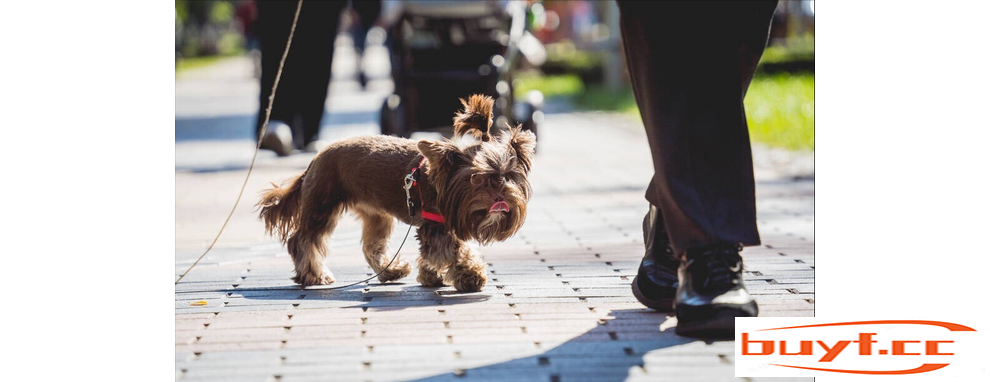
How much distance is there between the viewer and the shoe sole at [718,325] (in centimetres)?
329

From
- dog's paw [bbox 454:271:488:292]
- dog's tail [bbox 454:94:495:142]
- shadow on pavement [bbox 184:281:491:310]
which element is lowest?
shadow on pavement [bbox 184:281:491:310]

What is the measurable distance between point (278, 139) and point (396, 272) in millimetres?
5028

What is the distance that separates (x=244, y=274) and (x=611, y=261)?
4.92 ft

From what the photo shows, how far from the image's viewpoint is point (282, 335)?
3518 millimetres

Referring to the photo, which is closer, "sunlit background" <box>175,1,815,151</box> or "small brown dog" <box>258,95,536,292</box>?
A: "small brown dog" <box>258,95,536,292</box>

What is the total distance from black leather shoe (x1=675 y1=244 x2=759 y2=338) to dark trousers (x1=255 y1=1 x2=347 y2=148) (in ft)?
20.5

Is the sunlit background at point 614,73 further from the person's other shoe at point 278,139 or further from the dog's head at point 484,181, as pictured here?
the person's other shoe at point 278,139

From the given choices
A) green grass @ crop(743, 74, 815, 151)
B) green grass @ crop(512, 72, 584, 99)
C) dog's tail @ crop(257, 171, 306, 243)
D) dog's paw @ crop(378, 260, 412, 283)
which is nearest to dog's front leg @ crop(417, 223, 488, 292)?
dog's paw @ crop(378, 260, 412, 283)

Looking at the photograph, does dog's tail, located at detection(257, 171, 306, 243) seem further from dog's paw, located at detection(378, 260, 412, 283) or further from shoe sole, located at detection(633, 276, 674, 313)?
shoe sole, located at detection(633, 276, 674, 313)

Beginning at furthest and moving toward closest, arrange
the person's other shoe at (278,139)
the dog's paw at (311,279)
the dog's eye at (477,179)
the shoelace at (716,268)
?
the person's other shoe at (278,139), the dog's paw at (311,279), the dog's eye at (477,179), the shoelace at (716,268)

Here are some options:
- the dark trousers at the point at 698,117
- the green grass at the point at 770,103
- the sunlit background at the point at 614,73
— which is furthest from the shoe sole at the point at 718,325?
the green grass at the point at 770,103

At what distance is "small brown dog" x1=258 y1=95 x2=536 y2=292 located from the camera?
4043 mm

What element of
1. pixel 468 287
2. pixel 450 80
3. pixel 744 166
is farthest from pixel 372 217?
pixel 450 80

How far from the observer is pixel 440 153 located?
13.3 ft
